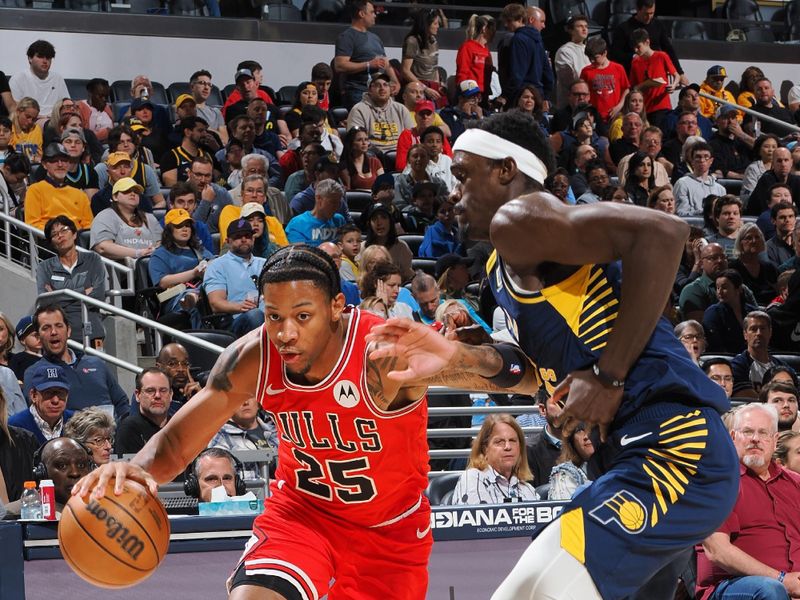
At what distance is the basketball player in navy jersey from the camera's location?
3311 mm

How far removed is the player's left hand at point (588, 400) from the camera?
3354 mm

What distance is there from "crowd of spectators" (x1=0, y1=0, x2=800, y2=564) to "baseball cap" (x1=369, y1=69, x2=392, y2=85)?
0.05 metres

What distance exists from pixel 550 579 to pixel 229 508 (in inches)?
104

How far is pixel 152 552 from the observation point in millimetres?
3943

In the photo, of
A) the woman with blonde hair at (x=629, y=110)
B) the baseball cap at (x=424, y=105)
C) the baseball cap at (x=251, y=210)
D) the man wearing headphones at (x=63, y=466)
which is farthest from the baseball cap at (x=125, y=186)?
the woman with blonde hair at (x=629, y=110)

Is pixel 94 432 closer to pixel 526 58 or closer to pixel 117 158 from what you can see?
pixel 117 158

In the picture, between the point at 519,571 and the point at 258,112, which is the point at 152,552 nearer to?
the point at 519,571

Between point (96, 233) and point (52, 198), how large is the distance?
0.67 metres

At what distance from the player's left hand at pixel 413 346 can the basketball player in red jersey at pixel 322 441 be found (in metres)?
0.35

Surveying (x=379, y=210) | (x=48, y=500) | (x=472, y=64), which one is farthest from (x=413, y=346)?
(x=472, y=64)

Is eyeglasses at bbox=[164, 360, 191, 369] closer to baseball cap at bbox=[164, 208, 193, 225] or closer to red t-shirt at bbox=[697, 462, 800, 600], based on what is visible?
baseball cap at bbox=[164, 208, 193, 225]

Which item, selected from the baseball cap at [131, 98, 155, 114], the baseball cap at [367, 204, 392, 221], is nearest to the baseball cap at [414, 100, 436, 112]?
the baseball cap at [367, 204, 392, 221]

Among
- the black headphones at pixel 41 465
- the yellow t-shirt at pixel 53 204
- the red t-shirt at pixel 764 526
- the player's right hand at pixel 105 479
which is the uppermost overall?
the player's right hand at pixel 105 479

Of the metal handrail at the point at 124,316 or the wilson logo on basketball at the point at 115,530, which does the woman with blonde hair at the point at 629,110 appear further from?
the wilson logo on basketball at the point at 115,530
